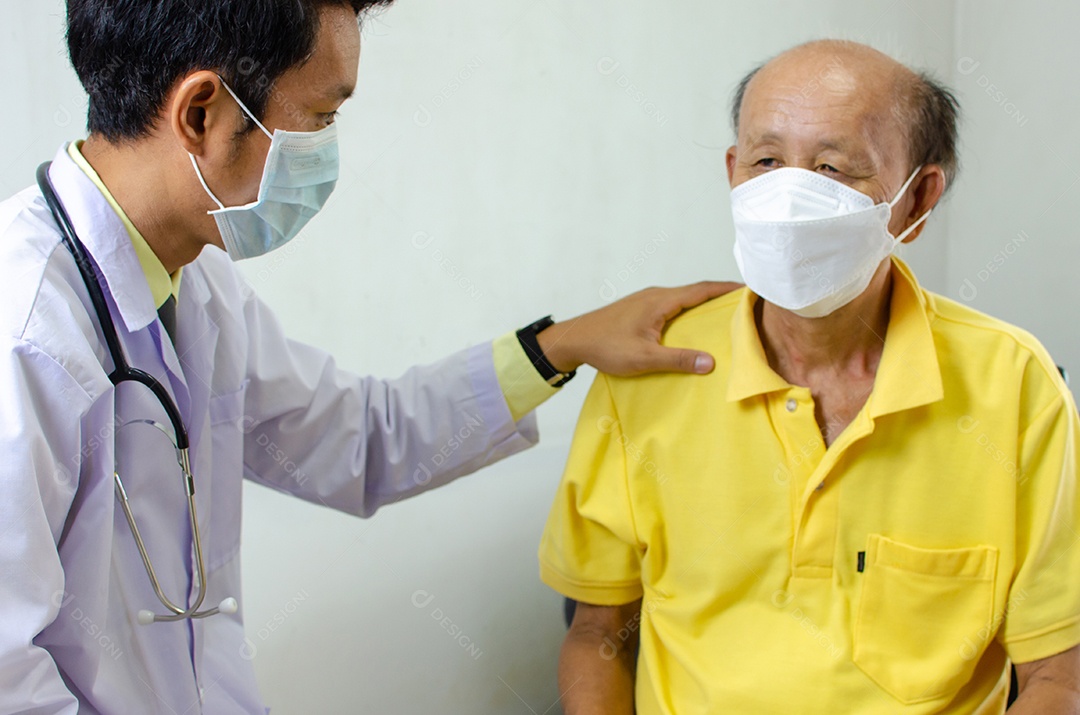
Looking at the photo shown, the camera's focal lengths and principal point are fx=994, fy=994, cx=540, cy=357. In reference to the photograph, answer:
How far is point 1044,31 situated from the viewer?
2219 millimetres

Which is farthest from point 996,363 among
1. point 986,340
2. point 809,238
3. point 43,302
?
point 43,302

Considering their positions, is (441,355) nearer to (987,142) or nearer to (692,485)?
(692,485)

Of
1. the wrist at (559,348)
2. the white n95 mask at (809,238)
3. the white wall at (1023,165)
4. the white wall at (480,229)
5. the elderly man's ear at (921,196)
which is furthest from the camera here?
the white wall at (1023,165)

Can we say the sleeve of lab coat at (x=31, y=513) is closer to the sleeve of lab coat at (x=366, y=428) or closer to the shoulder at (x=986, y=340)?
the sleeve of lab coat at (x=366, y=428)

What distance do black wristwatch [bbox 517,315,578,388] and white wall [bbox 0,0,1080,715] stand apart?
0.39 metres

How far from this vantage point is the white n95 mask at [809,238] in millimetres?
1218

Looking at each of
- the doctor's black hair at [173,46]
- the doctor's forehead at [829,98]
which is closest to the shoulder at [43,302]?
the doctor's black hair at [173,46]

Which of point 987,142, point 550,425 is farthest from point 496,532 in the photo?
point 987,142

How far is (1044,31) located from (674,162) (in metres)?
0.90

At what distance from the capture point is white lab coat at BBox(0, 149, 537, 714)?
1027 mm

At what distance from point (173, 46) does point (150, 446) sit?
1.61ft

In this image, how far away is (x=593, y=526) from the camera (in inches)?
56.9

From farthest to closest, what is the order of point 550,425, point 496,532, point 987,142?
1. point 987,142
2. point 550,425
3. point 496,532

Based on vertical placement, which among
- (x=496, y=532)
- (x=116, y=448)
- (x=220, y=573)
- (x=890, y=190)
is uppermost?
(x=890, y=190)
